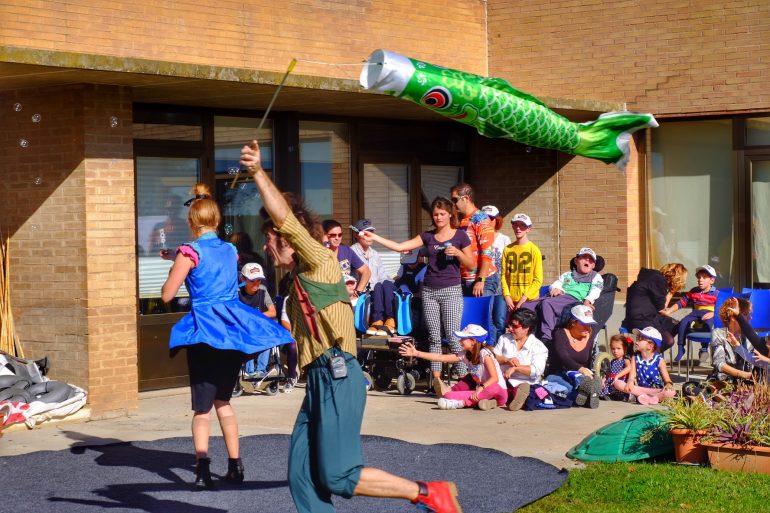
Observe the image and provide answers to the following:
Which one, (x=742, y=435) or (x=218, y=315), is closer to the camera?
(x=218, y=315)

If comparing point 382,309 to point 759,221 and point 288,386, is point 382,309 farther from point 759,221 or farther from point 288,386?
point 759,221

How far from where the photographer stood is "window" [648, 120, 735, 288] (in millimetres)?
15125

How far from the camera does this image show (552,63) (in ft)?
51.5

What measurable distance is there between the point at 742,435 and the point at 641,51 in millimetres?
8089

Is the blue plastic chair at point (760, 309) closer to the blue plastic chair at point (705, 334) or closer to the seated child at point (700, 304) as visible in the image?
the blue plastic chair at point (705, 334)

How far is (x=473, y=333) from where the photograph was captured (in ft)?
38.2

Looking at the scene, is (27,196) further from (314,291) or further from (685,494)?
(685,494)

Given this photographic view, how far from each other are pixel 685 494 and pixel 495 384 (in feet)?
12.7

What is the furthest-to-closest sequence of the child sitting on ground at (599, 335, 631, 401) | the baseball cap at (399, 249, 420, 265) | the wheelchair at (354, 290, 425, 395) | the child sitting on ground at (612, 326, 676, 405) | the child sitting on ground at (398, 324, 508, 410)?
the baseball cap at (399, 249, 420, 265)
the wheelchair at (354, 290, 425, 395)
the child sitting on ground at (599, 335, 631, 401)
the child sitting on ground at (612, 326, 676, 405)
the child sitting on ground at (398, 324, 508, 410)

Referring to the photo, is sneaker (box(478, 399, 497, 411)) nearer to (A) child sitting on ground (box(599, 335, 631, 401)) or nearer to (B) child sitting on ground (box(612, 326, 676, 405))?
(A) child sitting on ground (box(599, 335, 631, 401))

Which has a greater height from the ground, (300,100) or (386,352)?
(300,100)

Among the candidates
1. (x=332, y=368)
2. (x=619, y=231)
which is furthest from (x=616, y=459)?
(x=619, y=231)

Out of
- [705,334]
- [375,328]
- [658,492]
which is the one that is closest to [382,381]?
[375,328]

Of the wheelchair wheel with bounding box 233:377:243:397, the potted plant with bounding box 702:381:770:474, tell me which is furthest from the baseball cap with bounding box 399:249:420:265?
the potted plant with bounding box 702:381:770:474
